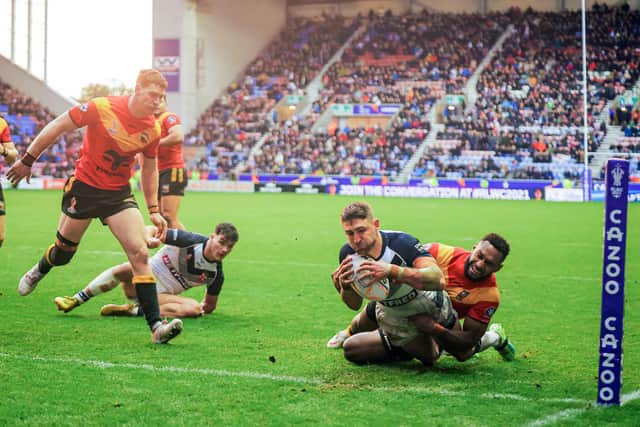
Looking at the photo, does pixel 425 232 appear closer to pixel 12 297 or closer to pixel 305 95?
pixel 12 297

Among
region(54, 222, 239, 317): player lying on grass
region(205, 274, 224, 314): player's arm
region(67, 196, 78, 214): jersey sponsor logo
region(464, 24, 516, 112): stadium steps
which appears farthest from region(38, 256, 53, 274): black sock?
region(464, 24, 516, 112): stadium steps

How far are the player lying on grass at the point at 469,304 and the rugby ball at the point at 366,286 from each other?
2.25ft

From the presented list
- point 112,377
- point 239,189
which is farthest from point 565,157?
point 112,377

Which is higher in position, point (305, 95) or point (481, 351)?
point (305, 95)

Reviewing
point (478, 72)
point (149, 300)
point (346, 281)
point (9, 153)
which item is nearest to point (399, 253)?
point (346, 281)

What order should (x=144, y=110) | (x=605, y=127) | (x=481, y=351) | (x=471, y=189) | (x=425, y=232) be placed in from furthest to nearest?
(x=605, y=127)
(x=471, y=189)
(x=425, y=232)
(x=144, y=110)
(x=481, y=351)

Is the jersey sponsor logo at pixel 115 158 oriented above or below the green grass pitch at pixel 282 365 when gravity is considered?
above

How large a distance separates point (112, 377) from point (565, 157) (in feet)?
111

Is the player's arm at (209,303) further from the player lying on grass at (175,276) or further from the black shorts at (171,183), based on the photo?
the black shorts at (171,183)

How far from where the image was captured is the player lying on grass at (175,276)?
8.26m

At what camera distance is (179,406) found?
16.8 ft

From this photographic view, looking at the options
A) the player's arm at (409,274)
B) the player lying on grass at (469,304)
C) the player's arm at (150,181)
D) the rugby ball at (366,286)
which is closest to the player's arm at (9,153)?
the player's arm at (150,181)

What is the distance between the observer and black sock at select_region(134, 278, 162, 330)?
279 inches

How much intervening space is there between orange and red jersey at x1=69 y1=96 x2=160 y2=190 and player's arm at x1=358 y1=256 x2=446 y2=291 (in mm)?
3005
